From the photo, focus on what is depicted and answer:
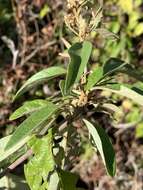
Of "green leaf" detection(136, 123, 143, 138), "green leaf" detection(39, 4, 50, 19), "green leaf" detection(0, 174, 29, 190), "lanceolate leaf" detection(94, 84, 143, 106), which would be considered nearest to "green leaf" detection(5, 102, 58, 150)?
"lanceolate leaf" detection(94, 84, 143, 106)

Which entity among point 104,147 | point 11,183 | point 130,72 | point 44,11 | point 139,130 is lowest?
point 139,130

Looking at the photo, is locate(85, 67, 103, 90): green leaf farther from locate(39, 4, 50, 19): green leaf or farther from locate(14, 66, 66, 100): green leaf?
locate(39, 4, 50, 19): green leaf

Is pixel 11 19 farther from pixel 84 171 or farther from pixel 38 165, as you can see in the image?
pixel 38 165

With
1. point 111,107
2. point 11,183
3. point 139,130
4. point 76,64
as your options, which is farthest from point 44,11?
point 76,64

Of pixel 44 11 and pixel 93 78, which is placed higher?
pixel 93 78

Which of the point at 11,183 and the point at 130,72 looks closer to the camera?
the point at 130,72

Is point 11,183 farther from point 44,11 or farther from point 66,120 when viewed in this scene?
point 44,11
